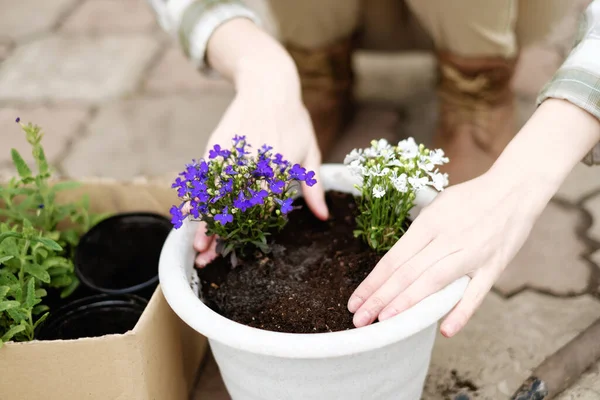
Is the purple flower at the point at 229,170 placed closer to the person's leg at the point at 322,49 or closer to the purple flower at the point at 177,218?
the purple flower at the point at 177,218

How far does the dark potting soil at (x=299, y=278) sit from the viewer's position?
1054 mm

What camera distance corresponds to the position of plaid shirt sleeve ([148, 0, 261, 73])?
1.45 metres

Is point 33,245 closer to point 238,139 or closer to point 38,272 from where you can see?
point 38,272

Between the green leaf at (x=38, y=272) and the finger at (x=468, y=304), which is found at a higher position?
the finger at (x=468, y=304)

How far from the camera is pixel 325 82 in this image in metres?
1.99

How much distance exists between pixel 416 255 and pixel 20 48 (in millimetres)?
2316

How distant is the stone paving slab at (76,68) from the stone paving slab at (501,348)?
4.69 ft

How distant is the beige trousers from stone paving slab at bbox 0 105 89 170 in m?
0.83

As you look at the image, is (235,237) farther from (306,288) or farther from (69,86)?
(69,86)

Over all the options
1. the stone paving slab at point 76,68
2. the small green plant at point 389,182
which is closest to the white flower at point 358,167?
the small green plant at point 389,182

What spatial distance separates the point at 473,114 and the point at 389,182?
865 mm

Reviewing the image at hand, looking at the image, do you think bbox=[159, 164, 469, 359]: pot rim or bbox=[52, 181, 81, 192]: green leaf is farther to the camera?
bbox=[52, 181, 81, 192]: green leaf

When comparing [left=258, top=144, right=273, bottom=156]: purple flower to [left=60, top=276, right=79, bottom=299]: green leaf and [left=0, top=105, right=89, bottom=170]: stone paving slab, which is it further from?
[left=0, top=105, right=89, bottom=170]: stone paving slab

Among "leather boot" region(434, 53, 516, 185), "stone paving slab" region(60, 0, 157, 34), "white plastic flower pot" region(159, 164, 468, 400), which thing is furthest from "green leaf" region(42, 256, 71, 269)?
"stone paving slab" region(60, 0, 157, 34)
